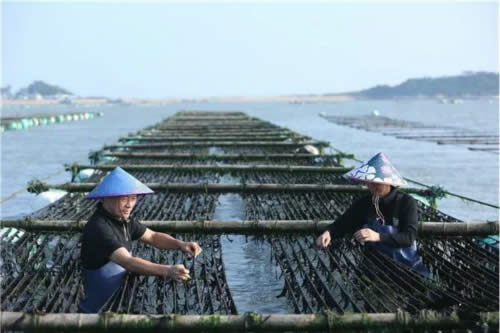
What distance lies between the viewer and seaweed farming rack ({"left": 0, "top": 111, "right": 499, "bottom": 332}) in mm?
5801

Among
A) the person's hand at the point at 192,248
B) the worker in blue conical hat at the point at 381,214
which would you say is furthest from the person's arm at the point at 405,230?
the person's hand at the point at 192,248

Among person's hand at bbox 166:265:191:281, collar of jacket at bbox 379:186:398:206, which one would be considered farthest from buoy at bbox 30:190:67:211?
person's hand at bbox 166:265:191:281

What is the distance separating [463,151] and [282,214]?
125ft

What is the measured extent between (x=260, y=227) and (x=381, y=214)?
2274 mm

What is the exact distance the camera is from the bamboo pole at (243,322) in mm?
5750

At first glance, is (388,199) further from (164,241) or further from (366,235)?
(164,241)

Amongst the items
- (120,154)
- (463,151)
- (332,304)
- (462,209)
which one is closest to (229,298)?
(332,304)

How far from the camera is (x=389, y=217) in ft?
25.2

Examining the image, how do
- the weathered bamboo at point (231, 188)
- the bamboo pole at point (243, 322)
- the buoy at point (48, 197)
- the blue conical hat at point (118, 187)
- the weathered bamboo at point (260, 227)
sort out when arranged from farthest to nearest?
the buoy at point (48, 197) < the weathered bamboo at point (231, 188) < the weathered bamboo at point (260, 227) < the blue conical hat at point (118, 187) < the bamboo pole at point (243, 322)

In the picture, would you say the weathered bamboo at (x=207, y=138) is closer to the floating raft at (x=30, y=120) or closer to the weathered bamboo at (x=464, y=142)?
the weathered bamboo at (x=464, y=142)

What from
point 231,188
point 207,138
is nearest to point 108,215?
point 231,188

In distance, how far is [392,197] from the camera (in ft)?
25.4

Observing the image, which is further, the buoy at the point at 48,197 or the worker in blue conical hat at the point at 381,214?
the buoy at the point at 48,197

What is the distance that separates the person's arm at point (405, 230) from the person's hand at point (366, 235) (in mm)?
167
